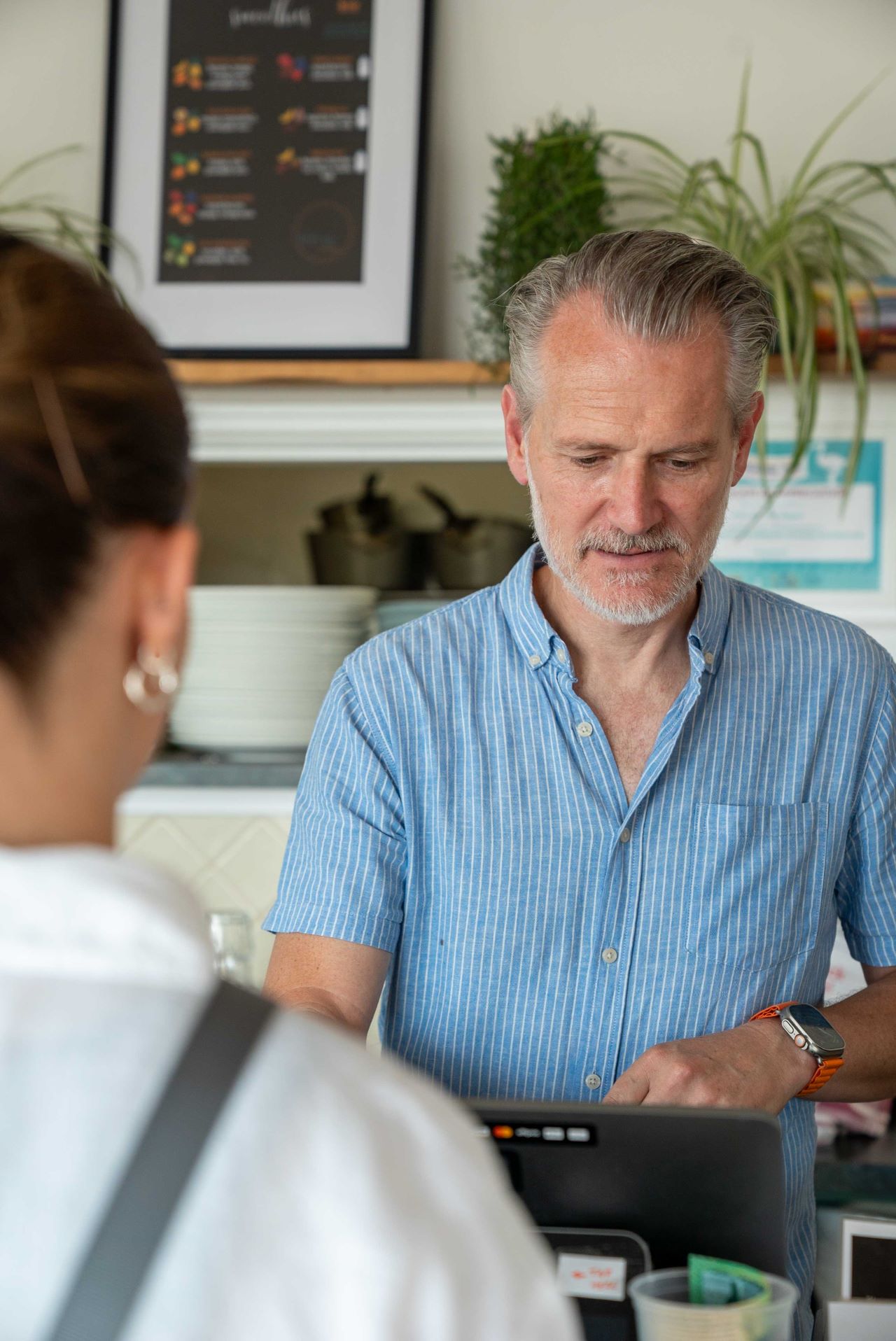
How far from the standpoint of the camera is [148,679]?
594 mm

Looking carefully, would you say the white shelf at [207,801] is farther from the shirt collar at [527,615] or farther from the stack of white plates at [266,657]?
the shirt collar at [527,615]

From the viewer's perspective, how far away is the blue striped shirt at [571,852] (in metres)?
1.34

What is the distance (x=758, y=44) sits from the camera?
2275 millimetres

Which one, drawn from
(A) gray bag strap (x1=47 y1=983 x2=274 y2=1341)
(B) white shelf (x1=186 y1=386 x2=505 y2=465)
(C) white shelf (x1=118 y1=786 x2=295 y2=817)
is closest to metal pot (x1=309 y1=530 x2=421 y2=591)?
(B) white shelf (x1=186 y1=386 x2=505 y2=465)

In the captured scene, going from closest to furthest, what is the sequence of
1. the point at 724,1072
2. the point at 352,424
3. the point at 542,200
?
the point at 724,1072
the point at 542,200
the point at 352,424

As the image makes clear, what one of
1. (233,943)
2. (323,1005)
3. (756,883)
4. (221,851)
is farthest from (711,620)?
(221,851)

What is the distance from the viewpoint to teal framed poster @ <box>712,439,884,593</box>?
2102 millimetres

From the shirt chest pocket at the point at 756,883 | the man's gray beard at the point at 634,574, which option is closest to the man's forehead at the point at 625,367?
the man's gray beard at the point at 634,574

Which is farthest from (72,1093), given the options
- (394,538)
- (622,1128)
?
(394,538)

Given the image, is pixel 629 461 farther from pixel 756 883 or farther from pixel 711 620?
pixel 756 883

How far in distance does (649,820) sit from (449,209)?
132cm

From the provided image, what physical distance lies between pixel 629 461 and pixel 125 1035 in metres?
0.92

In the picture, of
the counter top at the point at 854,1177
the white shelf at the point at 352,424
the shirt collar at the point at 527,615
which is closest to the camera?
the shirt collar at the point at 527,615

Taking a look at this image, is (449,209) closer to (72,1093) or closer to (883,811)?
(883,811)
